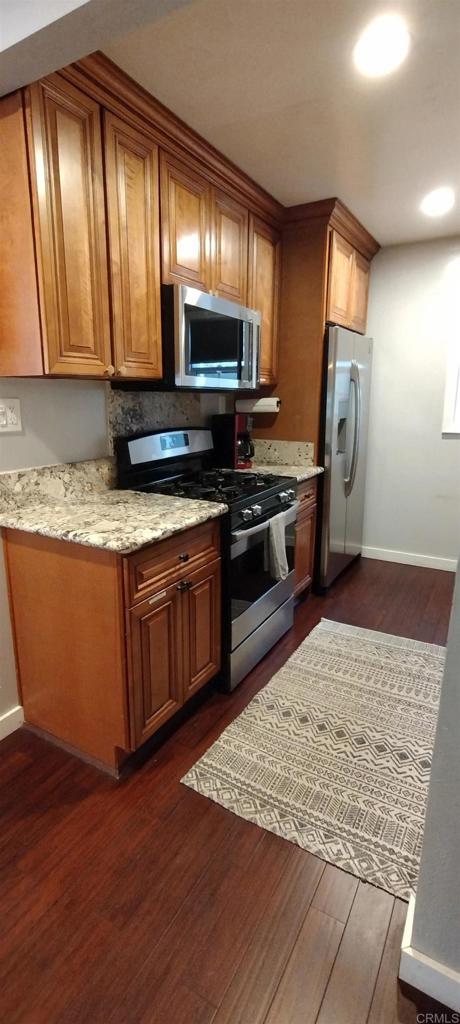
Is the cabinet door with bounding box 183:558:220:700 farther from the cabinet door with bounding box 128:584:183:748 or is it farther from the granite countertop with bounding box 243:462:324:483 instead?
the granite countertop with bounding box 243:462:324:483

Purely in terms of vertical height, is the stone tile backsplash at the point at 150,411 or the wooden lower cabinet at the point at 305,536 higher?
the stone tile backsplash at the point at 150,411

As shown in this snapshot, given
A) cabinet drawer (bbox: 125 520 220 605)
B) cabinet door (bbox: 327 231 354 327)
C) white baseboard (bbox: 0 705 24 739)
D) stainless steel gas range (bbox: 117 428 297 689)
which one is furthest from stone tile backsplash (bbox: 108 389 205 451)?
white baseboard (bbox: 0 705 24 739)

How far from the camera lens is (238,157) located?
2316 millimetres

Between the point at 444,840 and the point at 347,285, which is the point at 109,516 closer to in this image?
the point at 444,840

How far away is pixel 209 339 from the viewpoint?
2266 mm

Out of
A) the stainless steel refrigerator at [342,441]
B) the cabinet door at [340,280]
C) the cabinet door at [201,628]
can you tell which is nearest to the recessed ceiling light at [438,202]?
the cabinet door at [340,280]

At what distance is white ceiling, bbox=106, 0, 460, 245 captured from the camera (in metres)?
1.45

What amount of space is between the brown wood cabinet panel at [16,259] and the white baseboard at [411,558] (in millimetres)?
3252

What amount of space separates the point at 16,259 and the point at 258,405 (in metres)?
1.89

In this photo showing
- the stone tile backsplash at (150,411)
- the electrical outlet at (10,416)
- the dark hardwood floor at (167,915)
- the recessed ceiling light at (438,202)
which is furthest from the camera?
the recessed ceiling light at (438,202)

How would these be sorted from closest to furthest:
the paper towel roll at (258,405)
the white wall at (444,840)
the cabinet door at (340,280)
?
the white wall at (444,840), the cabinet door at (340,280), the paper towel roll at (258,405)

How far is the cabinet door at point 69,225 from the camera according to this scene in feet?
4.90

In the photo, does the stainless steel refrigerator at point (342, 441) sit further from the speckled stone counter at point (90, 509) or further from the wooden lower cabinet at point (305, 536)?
the speckled stone counter at point (90, 509)

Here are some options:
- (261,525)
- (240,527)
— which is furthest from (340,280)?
(240,527)
